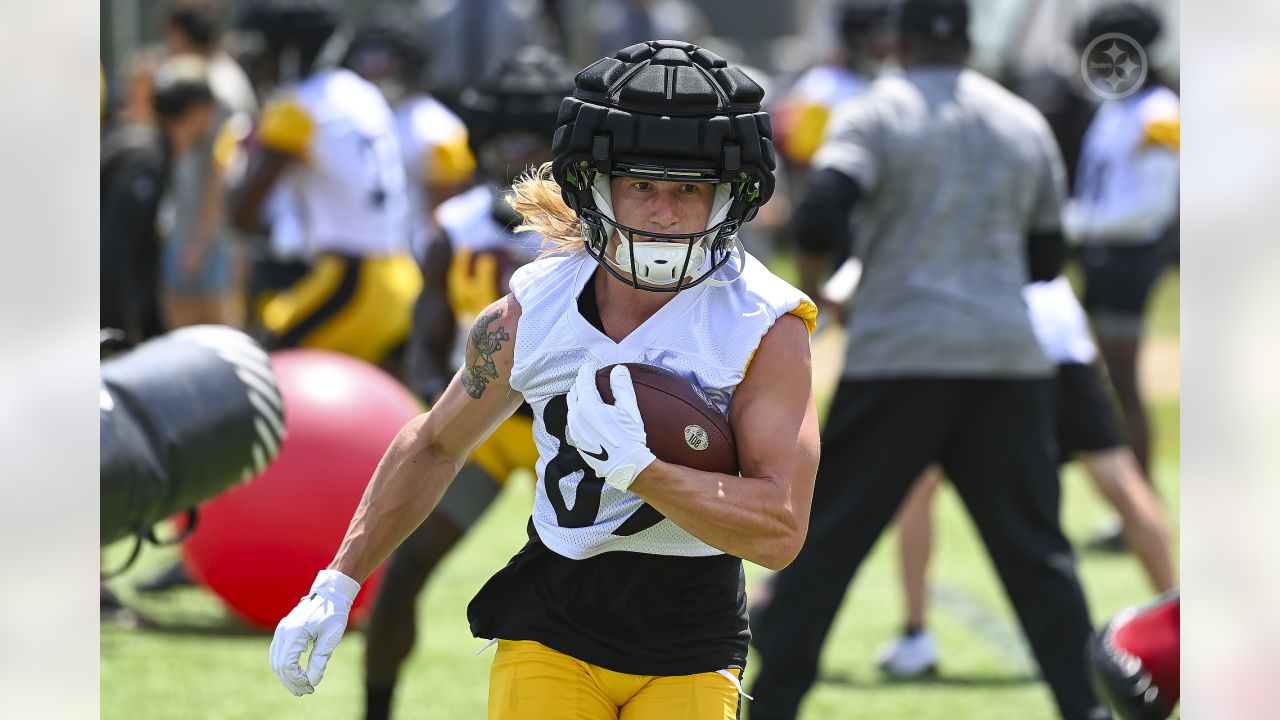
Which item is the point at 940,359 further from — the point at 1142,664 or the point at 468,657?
the point at 468,657

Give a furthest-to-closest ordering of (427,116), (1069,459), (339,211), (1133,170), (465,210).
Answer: (427,116)
(1133,170)
(339,211)
(1069,459)
(465,210)

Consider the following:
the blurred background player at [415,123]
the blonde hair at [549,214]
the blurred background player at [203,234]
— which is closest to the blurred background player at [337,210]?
the blurred background player at [415,123]

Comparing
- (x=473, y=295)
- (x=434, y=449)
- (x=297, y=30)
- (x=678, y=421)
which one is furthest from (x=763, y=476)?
(x=297, y=30)

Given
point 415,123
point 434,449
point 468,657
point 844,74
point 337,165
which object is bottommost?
point 468,657

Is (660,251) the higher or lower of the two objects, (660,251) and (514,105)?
the higher

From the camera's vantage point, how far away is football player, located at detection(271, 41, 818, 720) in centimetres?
313

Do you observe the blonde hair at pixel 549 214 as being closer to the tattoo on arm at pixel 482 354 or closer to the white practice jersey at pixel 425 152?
the tattoo on arm at pixel 482 354

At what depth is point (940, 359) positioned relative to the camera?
528cm

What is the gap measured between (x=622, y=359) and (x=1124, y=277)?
6440 mm

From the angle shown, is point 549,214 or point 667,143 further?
point 549,214

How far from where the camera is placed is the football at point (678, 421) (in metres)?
3.04

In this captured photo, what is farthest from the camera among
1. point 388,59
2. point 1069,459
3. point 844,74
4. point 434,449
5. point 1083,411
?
point 844,74
